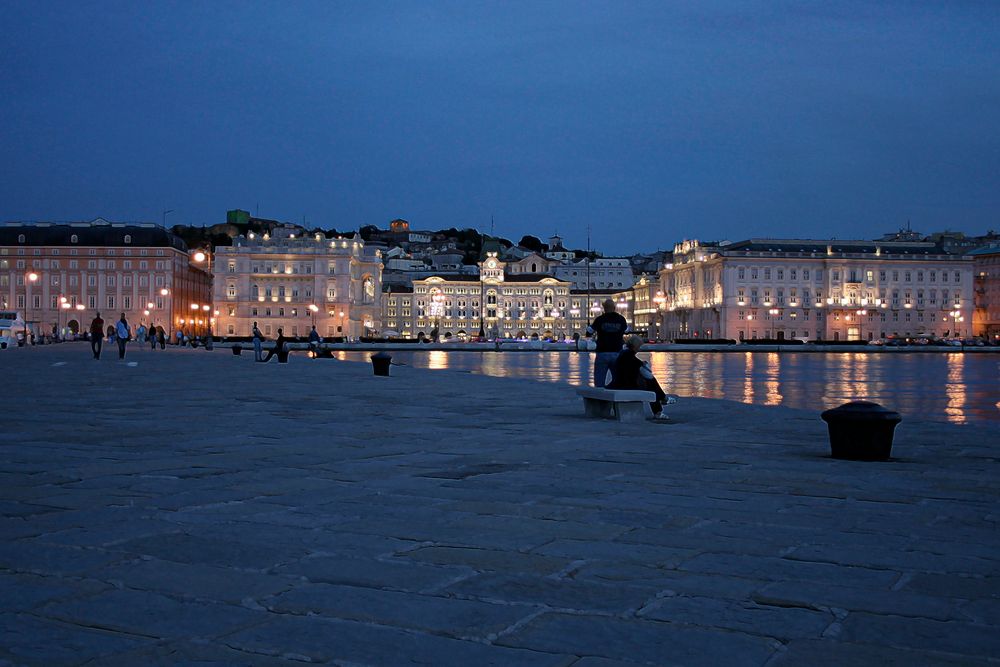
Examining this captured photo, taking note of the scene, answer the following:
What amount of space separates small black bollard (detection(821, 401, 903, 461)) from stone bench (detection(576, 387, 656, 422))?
346 centimetres

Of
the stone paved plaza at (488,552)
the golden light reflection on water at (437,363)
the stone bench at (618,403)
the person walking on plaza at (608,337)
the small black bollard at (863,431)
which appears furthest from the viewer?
the golden light reflection on water at (437,363)

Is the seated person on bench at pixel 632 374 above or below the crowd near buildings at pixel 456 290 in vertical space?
below

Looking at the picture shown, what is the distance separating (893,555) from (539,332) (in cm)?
12900

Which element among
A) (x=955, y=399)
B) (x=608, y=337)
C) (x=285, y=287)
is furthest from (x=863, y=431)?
(x=285, y=287)

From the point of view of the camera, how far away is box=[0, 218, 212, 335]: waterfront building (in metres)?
103

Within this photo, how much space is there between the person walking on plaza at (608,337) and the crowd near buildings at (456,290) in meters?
77.2

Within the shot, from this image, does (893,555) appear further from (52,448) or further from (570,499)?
(52,448)

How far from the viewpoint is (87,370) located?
2388 centimetres

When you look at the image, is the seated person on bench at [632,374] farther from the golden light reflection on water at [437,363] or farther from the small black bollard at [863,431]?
the golden light reflection on water at [437,363]

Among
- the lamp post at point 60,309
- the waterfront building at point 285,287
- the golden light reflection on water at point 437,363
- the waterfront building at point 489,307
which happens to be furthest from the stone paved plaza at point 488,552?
the waterfront building at point 489,307

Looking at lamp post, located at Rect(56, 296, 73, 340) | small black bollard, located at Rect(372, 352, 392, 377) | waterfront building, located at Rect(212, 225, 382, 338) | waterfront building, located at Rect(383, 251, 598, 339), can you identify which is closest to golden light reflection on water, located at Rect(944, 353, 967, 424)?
small black bollard, located at Rect(372, 352, 392, 377)

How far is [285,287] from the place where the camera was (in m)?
111

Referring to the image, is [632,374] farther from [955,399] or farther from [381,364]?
[381,364]

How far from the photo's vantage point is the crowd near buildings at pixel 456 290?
105 metres
